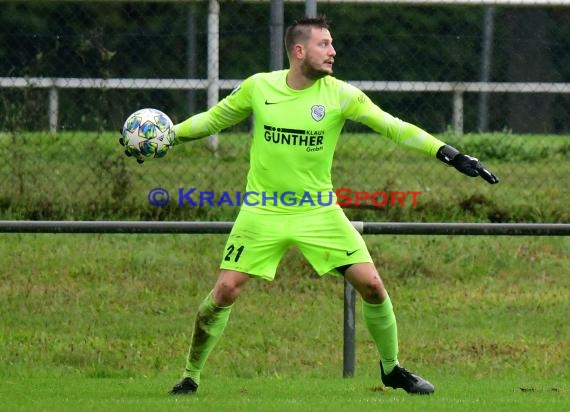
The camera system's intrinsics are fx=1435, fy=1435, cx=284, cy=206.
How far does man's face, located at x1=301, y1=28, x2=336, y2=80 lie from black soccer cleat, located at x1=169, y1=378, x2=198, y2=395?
186 centimetres

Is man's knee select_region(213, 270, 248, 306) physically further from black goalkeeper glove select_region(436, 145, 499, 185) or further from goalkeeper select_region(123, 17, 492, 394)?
black goalkeeper glove select_region(436, 145, 499, 185)

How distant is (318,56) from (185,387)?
202 centimetres

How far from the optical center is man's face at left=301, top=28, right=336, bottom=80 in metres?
7.88

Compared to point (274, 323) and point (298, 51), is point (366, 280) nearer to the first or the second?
point (298, 51)

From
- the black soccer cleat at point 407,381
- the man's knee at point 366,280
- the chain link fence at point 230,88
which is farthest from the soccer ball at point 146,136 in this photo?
the chain link fence at point 230,88

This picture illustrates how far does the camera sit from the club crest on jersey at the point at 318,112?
7.89 meters

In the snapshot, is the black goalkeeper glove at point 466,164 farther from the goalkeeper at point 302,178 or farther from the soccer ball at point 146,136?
the soccer ball at point 146,136

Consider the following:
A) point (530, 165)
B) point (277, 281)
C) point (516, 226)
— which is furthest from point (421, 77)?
point (516, 226)

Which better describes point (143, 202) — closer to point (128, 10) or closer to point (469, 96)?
point (128, 10)

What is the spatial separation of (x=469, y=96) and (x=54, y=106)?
3.30 metres

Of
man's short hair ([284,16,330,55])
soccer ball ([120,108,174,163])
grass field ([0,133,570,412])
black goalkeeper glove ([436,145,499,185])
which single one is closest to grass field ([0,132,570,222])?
grass field ([0,133,570,412])

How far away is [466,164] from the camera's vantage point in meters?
7.54

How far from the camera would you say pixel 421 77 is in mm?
11367

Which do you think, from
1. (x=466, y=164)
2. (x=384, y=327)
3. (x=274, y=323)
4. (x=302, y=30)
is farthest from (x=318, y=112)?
(x=274, y=323)
